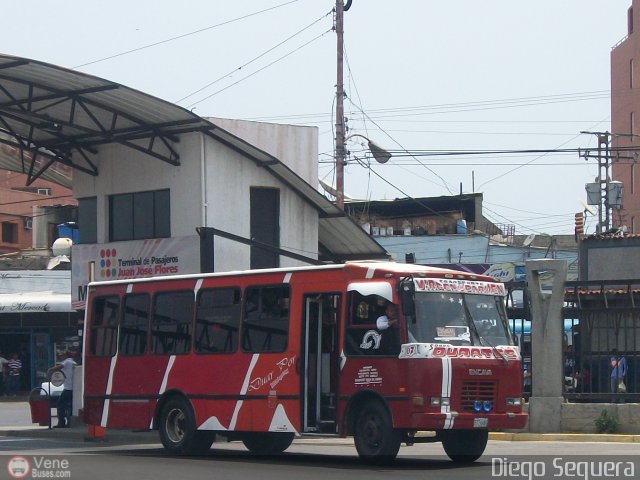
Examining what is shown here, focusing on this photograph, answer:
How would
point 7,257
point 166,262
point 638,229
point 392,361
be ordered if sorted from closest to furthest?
point 392,361
point 166,262
point 7,257
point 638,229

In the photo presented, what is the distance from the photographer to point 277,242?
2886 cm

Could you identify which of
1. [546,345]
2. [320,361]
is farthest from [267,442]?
[546,345]

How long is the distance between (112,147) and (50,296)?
611 inches

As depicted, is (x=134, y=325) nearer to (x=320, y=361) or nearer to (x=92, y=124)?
(x=320, y=361)

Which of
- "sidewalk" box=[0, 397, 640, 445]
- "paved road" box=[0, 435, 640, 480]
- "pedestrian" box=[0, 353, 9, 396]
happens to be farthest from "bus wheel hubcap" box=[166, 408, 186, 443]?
"pedestrian" box=[0, 353, 9, 396]

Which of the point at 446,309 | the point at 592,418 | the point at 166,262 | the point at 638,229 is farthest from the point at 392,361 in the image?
the point at 638,229

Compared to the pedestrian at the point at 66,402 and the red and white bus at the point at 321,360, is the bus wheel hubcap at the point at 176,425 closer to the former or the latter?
the red and white bus at the point at 321,360

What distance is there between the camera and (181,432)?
62.8 feet

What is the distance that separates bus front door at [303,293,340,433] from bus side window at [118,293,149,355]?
3.89 m

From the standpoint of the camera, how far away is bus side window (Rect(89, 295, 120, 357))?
67.7 ft

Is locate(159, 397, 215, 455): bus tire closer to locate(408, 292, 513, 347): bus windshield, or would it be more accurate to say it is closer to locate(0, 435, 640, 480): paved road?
locate(0, 435, 640, 480): paved road

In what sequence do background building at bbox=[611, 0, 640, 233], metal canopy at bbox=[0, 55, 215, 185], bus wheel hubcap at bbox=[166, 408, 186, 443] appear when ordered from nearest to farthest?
1. bus wheel hubcap at bbox=[166, 408, 186, 443]
2. metal canopy at bbox=[0, 55, 215, 185]
3. background building at bbox=[611, 0, 640, 233]

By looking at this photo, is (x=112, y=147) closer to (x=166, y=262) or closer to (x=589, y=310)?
(x=166, y=262)

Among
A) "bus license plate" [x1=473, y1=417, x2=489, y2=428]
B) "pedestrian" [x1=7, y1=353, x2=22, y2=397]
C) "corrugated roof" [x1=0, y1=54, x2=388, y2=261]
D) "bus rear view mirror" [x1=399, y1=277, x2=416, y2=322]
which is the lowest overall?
"pedestrian" [x1=7, y1=353, x2=22, y2=397]
